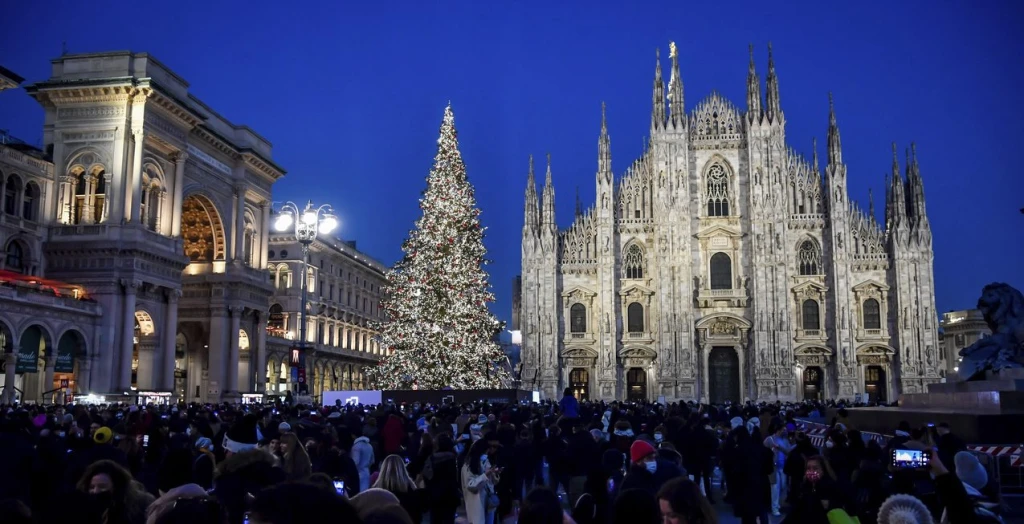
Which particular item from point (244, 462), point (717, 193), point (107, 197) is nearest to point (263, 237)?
point (107, 197)

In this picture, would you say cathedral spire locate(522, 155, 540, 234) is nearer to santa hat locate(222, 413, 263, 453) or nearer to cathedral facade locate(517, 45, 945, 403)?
cathedral facade locate(517, 45, 945, 403)

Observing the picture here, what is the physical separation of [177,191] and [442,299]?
49.6ft

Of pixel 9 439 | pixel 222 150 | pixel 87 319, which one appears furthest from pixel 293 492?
pixel 222 150

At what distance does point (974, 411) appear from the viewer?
17953 mm

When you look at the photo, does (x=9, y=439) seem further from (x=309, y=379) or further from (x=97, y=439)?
(x=309, y=379)

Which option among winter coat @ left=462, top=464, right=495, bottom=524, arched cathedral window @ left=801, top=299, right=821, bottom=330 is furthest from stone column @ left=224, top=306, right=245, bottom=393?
winter coat @ left=462, top=464, right=495, bottom=524

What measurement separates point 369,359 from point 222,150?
111 feet

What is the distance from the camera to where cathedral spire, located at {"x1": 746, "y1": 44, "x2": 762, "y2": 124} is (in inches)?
2265

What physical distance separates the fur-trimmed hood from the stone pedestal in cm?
1371

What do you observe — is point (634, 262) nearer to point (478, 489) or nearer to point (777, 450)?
point (777, 450)

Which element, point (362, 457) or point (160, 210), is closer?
point (362, 457)

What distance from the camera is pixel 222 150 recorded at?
51688 mm

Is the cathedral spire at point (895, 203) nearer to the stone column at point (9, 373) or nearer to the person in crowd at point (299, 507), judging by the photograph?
the stone column at point (9, 373)

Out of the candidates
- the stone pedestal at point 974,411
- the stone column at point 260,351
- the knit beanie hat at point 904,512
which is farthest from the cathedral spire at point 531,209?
the knit beanie hat at point 904,512
